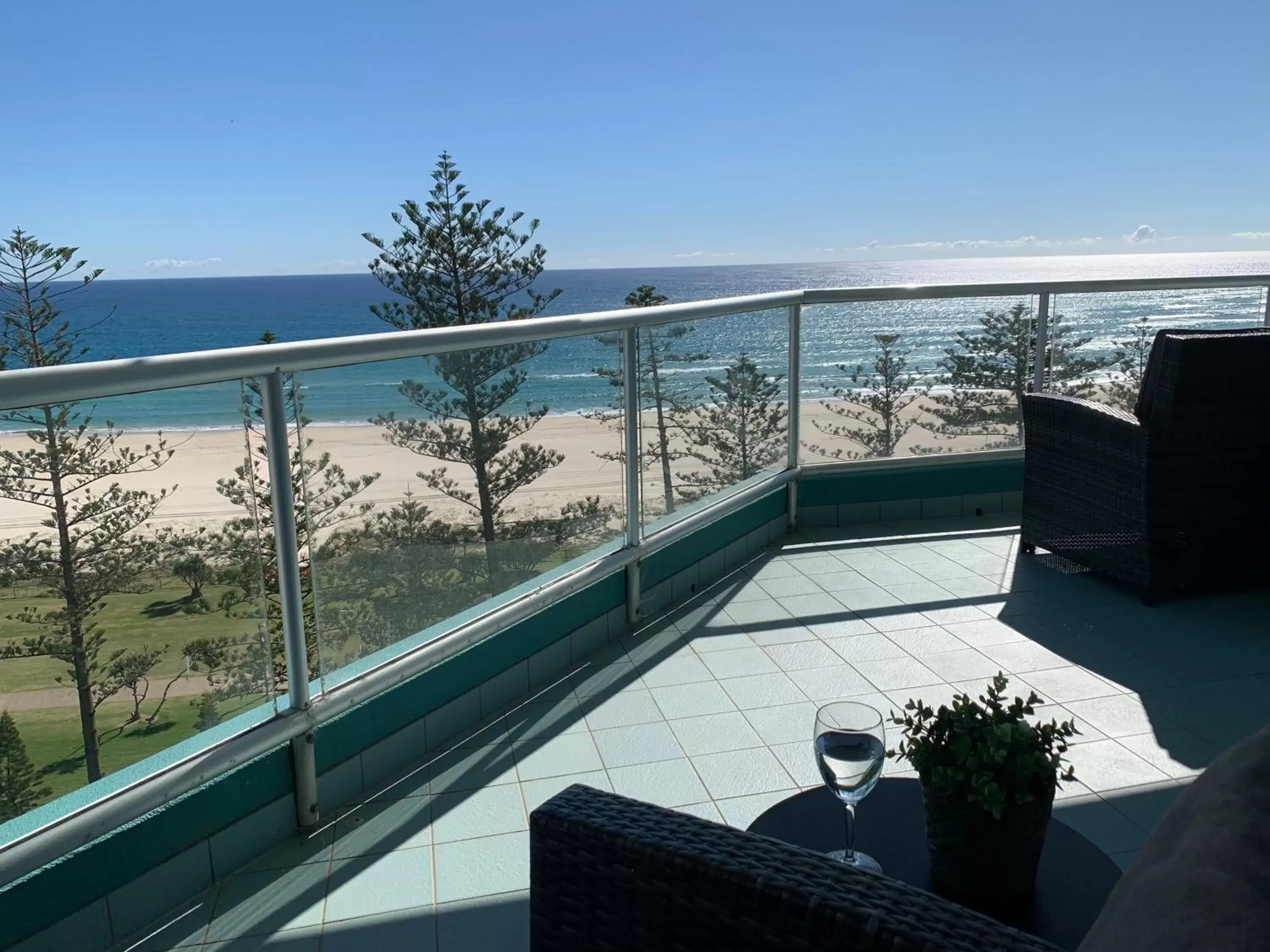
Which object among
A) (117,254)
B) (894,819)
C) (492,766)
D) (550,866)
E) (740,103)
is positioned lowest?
(492,766)

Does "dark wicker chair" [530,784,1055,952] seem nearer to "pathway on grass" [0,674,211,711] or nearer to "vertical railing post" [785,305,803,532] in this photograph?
"pathway on grass" [0,674,211,711]

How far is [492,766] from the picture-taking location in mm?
2598

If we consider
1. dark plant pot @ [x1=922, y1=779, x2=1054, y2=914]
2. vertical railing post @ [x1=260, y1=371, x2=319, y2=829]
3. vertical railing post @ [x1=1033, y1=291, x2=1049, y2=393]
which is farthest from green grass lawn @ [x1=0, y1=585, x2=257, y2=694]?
vertical railing post @ [x1=1033, y1=291, x2=1049, y2=393]

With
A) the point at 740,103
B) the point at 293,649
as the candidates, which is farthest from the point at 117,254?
the point at 293,649

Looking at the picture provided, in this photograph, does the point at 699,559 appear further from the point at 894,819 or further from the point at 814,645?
the point at 894,819

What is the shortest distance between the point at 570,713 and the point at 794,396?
2.19m

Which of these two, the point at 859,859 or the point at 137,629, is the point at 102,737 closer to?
the point at 137,629

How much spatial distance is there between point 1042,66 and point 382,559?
1056 inches

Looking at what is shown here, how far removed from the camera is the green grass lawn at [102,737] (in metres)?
1.75

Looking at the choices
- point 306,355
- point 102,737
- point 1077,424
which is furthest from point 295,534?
point 1077,424

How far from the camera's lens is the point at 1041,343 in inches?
190

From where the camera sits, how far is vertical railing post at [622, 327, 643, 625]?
333 centimetres

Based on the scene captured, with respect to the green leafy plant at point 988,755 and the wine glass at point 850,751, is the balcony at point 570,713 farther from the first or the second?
the green leafy plant at point 988,755

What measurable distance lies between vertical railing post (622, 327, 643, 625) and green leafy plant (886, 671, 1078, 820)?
212cm
